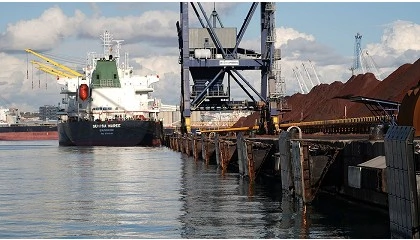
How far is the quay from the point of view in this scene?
15250 millimetres

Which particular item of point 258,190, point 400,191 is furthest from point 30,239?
point 258,190

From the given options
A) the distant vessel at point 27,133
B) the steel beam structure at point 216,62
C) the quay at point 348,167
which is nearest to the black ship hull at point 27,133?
the distant vessel at point 27,133

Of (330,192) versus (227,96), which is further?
(227,96)

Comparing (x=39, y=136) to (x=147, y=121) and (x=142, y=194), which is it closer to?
(x=147, y=121)

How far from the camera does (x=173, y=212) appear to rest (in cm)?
2395

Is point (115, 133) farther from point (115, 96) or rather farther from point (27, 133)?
point (27, 133)

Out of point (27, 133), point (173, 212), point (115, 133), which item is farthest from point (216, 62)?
point (27, 133)

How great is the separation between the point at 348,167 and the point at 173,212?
6093 mm

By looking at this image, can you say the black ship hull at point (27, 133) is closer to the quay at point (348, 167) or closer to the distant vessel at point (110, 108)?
the distant vessel at point (110, 108)

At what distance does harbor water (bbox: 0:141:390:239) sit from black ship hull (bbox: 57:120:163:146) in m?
60.9

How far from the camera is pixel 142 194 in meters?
30.3

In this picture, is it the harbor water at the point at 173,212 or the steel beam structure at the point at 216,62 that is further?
the steel beam structure at the point at 216,62

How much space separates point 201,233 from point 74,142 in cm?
8928

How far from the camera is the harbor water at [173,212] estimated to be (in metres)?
19.5
